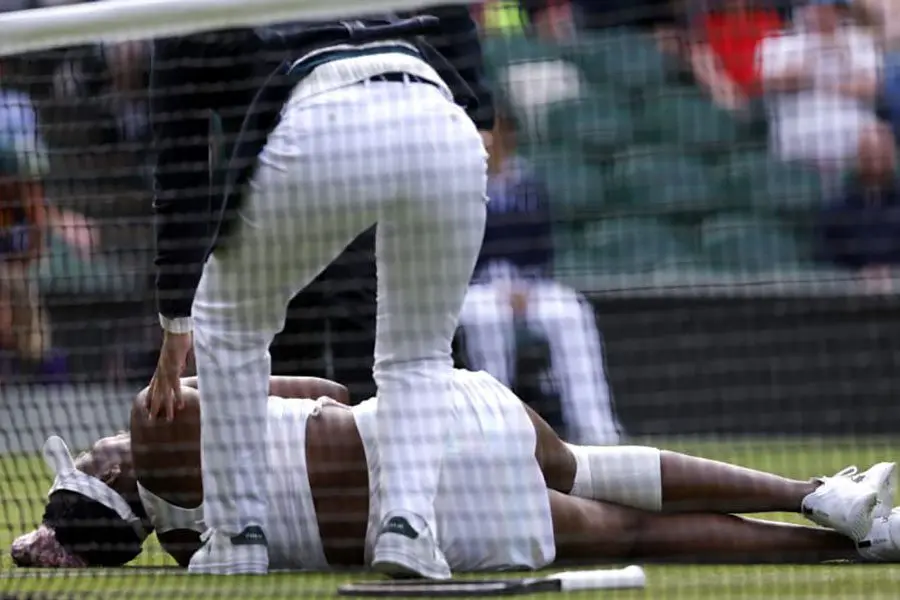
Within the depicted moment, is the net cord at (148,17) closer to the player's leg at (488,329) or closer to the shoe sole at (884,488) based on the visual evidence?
the shoe sole at (884,488)

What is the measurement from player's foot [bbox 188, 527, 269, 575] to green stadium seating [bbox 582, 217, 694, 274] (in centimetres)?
295

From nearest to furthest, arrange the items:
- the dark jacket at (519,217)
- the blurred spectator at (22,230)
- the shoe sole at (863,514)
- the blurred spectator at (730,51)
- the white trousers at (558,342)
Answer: the shoe sole at (863,514), the blurred spectator at (22,230), the blurred spectator at (730,51), the dark jacket at (519,217), the white trousers at (558,342)

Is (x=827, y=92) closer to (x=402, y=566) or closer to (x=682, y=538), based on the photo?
(x=682, y=538)

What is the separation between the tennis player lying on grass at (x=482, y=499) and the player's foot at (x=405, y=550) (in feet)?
0.59

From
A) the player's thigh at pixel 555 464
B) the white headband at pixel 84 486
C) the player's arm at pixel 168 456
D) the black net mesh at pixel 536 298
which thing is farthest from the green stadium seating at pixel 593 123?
the white headband at pixel 84 486

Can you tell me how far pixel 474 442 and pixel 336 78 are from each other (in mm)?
755

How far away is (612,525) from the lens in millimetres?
3443

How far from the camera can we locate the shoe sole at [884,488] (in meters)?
3.34

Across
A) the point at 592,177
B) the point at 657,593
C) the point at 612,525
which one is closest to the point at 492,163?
the point at 592,177

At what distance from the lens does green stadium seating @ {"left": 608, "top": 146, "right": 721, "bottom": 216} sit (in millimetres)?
5699

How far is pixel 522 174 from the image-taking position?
5.72 meters

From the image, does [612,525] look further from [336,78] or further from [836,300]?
[836,300]

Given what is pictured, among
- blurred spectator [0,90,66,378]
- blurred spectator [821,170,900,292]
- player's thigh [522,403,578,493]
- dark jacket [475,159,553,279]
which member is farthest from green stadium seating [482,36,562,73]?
blurred spectator [821,170,900,292]

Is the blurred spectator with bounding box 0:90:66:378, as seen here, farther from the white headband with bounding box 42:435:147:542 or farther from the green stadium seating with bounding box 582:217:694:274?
the green stadium seating with bounding box 582:217:694:274
